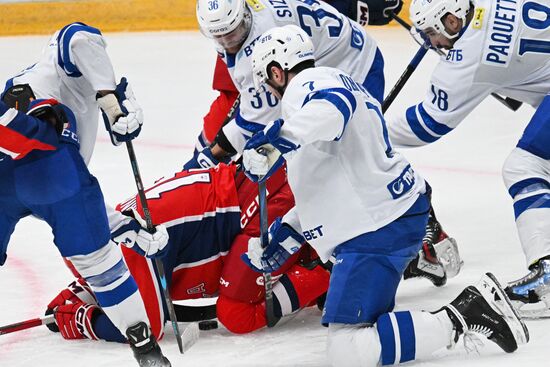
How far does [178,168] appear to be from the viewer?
5473 mm

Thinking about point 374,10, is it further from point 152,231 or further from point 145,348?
point 145,348

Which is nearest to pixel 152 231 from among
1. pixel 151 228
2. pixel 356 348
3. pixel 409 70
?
pixel 151 228

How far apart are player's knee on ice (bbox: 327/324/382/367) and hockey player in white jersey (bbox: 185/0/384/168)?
1.18 metres

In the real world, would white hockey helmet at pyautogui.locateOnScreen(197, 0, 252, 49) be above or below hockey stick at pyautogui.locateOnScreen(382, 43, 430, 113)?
above

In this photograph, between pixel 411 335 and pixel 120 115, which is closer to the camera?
pixel 411 335

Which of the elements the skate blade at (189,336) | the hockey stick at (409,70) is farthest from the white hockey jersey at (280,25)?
the skate blade at (189,336)

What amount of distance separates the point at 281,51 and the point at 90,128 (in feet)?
2.17

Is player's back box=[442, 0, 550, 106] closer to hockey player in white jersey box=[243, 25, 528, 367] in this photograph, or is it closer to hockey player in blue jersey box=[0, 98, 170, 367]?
hockey player in white jersey box=[243, 25, 528, 367]

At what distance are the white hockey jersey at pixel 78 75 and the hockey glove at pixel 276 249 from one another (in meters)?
0.58

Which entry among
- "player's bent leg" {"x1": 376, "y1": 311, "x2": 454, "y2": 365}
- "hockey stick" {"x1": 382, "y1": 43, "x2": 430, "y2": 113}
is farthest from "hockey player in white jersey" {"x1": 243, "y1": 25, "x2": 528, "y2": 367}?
"hockey stick" {"x1": 382, "y1": 43, "x2": 430, "y2": 113}

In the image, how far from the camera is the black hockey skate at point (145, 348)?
3064mm

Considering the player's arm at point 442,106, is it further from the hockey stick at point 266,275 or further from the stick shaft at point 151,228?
the stick shaft at point 151,228

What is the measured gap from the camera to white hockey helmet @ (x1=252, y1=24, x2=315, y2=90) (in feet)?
10.1

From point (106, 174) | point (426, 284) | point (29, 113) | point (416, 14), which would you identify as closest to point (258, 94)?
point (416, 14)
